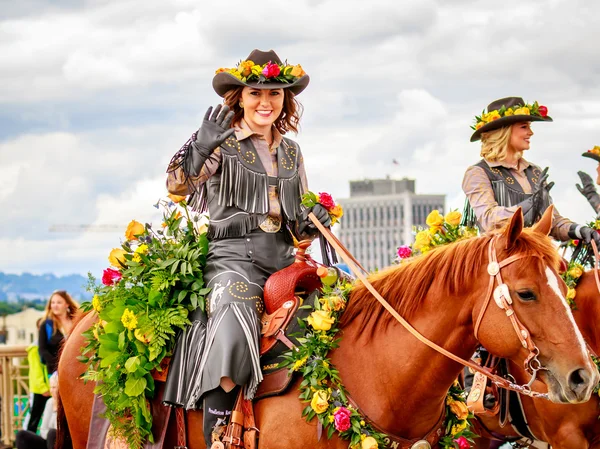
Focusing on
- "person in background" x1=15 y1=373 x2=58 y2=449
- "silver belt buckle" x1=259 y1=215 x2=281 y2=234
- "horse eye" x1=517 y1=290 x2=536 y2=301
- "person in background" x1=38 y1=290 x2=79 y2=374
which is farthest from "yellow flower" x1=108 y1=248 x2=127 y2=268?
"person in background" x1=38 y1=290 x2=79 y2=374

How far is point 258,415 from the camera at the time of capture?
5691 millimetres

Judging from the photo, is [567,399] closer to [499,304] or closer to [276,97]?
[499,304]

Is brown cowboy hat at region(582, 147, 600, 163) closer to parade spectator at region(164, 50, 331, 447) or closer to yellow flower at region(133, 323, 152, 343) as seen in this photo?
parade spectator at region(164, 50, 331, 447)

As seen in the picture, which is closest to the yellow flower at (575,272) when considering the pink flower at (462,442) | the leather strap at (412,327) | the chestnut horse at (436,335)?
the pink flower at (462,442)

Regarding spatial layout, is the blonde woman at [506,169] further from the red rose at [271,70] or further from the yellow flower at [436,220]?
the red rose at [271,70]

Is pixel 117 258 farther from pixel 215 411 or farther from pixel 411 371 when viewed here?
pixel 411 371

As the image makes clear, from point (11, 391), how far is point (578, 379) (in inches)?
433

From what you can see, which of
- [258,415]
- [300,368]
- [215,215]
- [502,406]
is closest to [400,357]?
[300,368]

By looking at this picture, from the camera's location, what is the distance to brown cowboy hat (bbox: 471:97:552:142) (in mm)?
7863

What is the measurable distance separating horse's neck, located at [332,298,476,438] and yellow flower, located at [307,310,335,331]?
260 mm

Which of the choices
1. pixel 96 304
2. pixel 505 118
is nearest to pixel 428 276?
pixel 96 304

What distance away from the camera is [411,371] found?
539cm

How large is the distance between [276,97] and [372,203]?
555 ft

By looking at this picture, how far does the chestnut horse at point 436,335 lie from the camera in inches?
193
